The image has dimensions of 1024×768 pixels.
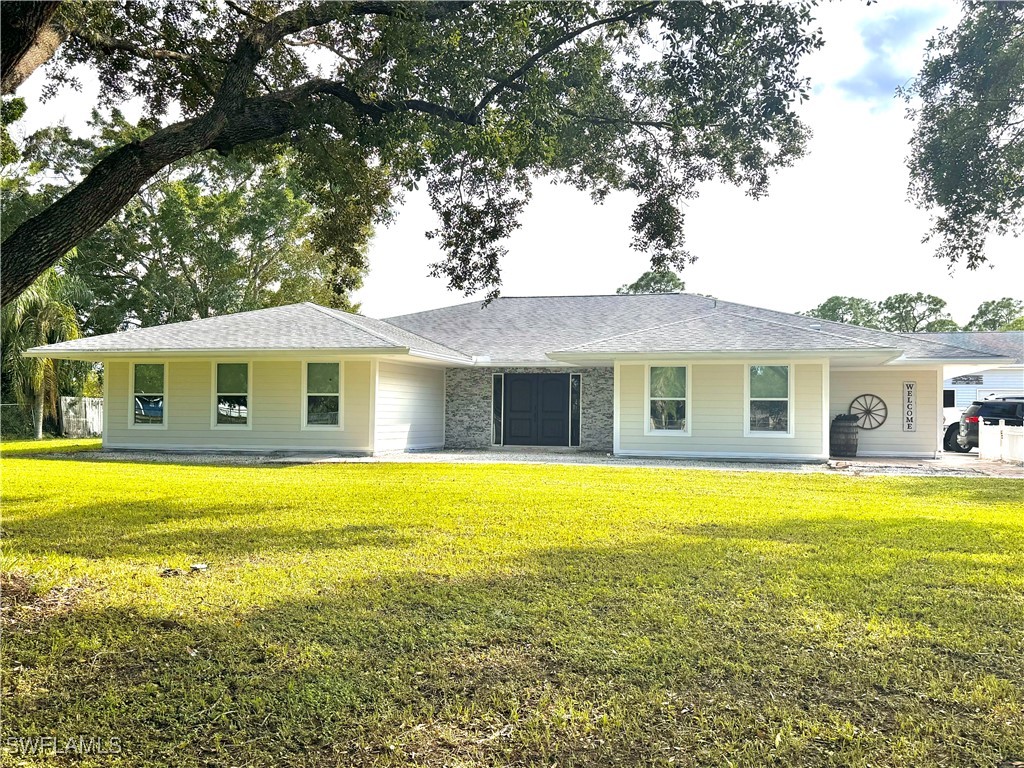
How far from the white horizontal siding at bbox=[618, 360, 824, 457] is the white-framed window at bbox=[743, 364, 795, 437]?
0.36 feet

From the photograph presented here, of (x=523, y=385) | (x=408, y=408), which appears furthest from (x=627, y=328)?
(x=408, y=408)

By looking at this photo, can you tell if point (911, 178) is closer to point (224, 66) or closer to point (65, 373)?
point (224, 66)

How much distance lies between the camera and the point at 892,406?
1861cm

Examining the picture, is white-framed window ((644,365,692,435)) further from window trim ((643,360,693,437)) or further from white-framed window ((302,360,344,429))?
white-framed window ((302,360,344,429))

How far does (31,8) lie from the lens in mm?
4605

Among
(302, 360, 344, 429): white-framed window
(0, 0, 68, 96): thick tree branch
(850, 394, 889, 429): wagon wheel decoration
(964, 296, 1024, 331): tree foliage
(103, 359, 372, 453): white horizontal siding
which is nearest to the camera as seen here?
(0, 0, 68, 96): thick tree branch

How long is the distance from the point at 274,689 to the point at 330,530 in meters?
3.95


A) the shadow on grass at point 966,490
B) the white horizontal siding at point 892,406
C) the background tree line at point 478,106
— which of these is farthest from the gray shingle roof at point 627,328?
the background tree line at point 478,106

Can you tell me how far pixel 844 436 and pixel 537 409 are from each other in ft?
24.8

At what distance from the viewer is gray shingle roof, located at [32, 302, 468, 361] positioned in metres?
16.7

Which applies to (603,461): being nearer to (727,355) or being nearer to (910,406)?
(727,355)

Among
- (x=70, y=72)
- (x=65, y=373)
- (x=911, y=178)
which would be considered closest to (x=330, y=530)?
(x=70, y=72)

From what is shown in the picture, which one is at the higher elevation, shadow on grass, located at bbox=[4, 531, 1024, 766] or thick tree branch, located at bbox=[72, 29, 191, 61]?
thick tree branch, located at bbox=[72, 29, 191, 61]

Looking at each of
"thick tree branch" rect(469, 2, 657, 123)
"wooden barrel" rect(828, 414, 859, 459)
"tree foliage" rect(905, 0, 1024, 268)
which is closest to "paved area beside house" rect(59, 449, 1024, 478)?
"wooden barrel" rect(828, 414, 859, 459)
